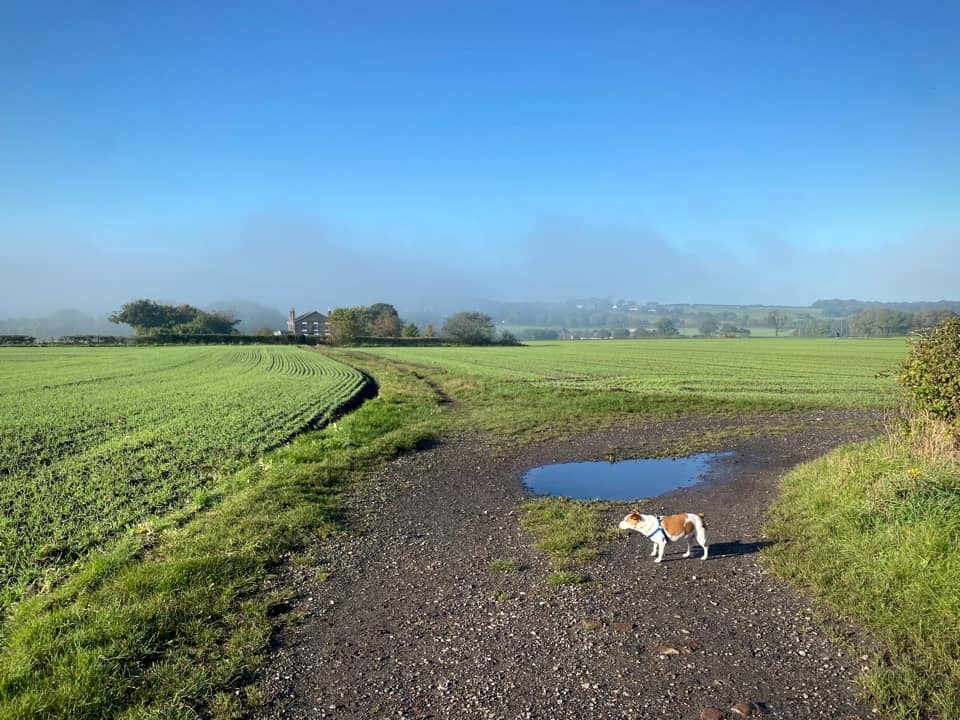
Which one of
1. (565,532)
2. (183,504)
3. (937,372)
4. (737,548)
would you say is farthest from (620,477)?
(183,504)

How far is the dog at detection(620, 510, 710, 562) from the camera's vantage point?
7520mm

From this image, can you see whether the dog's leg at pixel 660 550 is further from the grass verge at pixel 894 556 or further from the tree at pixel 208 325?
the tree at pixel 208 325

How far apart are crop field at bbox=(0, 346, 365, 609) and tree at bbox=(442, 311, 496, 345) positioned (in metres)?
85.4

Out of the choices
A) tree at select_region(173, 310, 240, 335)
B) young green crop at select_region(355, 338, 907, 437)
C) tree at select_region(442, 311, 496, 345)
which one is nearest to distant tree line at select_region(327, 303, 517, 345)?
tree at select_region(442, 311, 496, 345)

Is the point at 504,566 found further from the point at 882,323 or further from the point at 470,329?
the point at 882,323

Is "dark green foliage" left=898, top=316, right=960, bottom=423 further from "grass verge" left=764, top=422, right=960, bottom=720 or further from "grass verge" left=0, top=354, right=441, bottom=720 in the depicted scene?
"grass verge" left=0, top=354, right=441, bottom=720

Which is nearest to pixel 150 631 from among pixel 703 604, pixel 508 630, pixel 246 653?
pixel 246 653

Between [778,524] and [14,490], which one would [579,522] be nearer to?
[778,524]

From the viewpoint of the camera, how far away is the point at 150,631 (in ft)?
18.8

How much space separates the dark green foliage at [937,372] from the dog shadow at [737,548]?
16.6 ft

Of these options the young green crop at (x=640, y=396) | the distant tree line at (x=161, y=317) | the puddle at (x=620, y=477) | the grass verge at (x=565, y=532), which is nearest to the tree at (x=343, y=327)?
the distant tree line at (x=161, y=317)

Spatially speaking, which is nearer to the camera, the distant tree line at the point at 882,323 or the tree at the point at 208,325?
the distant tree line at the point at 882,323

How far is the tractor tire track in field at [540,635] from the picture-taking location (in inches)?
187

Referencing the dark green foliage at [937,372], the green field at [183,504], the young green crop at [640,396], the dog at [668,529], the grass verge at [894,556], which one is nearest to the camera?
the grass verge at [894,556]
